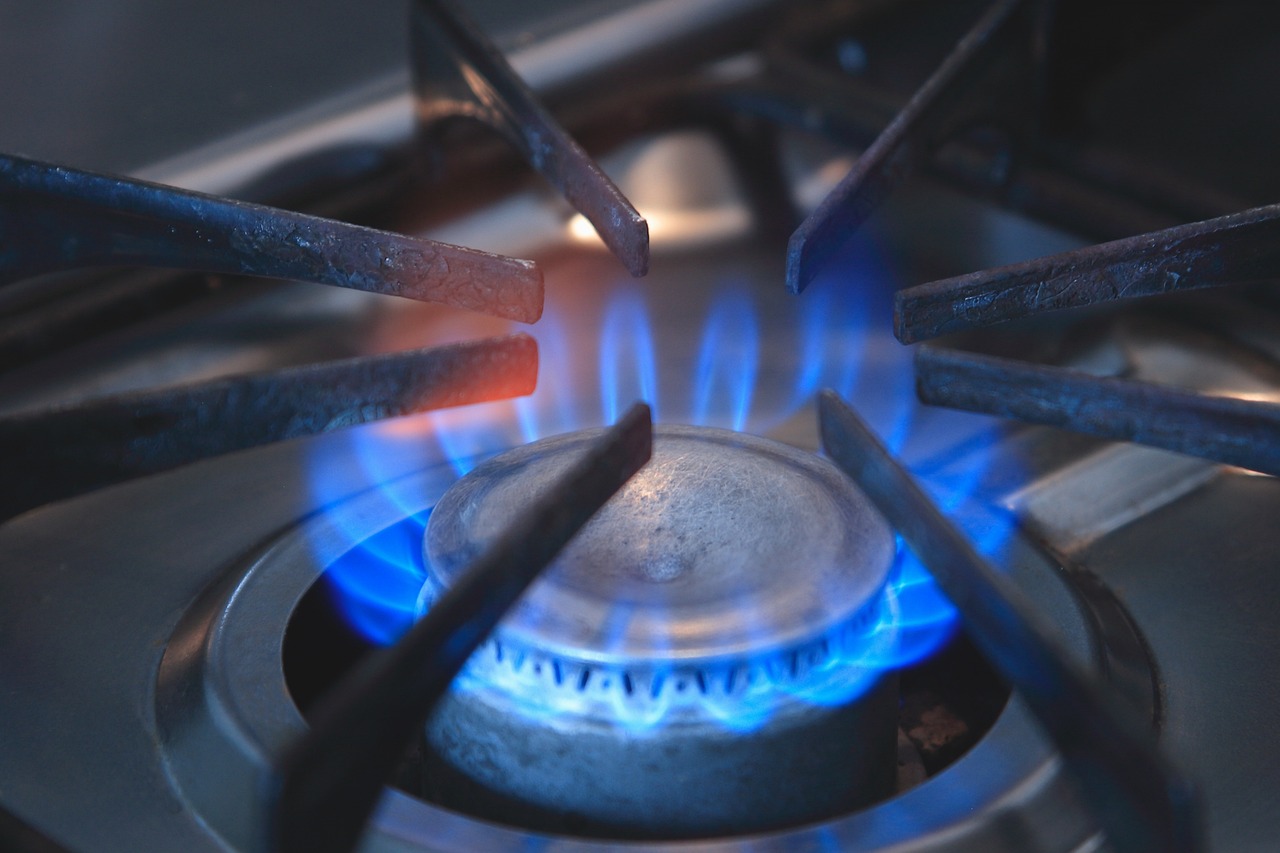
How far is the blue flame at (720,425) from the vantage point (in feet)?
1.41

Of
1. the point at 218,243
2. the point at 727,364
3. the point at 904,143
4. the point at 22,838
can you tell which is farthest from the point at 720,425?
the point at 22,838

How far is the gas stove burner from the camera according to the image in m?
0.42

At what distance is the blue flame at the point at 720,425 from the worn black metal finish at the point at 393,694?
0.05 m

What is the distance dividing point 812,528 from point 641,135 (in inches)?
19.3

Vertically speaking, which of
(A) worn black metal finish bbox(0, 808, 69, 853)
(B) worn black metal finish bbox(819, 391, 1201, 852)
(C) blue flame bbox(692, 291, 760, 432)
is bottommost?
(B) worn black metal finish bbox(819, 391, 1201, 852)

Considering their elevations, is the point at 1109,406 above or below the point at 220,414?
below

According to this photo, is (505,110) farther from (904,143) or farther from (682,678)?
(682,678)

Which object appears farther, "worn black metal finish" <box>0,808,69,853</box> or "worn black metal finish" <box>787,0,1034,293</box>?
"worn black metal finish" <box>787,0,1034,293</box>

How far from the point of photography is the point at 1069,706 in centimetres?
34

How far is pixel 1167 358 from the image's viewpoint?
0.74 meters

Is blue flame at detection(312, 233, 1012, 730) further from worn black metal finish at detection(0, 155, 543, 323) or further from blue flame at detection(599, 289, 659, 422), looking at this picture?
worn black metal finish at detection(0, 155, 543, 323)

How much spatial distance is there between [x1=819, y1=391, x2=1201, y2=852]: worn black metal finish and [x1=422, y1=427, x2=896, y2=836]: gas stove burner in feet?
0.16

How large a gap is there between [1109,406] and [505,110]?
0.39 meters

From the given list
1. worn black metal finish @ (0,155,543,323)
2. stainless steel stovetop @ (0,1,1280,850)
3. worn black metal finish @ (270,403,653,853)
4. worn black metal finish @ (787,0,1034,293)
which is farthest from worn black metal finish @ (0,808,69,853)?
worn black metal finish @ (787,0,1034,293)
